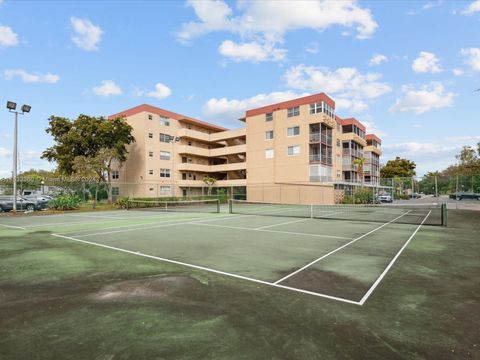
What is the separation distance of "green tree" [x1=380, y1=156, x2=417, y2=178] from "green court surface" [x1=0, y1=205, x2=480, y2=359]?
8054 cm

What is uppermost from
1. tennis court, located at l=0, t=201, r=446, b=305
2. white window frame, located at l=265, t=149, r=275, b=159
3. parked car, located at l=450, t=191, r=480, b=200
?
white window frame, located at l=265, t=149, r=275, b=159

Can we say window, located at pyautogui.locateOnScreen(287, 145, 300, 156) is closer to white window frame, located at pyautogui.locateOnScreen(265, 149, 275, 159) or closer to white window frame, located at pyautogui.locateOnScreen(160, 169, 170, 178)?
white window frame, located at pyautogui.locateOnScreen(265, 149, 275, 159)

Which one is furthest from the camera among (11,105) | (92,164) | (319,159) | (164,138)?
(164,138)

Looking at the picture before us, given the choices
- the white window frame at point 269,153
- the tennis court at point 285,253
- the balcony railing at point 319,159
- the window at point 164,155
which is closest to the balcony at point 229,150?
the white window frame at point 269,153

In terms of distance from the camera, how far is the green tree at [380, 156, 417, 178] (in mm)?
82250

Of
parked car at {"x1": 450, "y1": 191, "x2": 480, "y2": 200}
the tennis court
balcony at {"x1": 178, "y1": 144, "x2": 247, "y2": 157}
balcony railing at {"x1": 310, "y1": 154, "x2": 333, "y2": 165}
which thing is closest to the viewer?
the tennis court

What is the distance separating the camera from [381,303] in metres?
5.30

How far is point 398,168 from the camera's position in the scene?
8288cm

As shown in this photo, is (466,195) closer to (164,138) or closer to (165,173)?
(165,173)

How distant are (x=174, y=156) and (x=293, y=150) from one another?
823 inches

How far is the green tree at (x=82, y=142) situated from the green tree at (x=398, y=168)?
7187cm

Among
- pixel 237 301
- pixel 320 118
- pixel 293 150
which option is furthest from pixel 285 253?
pixel 293 150

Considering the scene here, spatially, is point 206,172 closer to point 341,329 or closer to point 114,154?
point 114,154

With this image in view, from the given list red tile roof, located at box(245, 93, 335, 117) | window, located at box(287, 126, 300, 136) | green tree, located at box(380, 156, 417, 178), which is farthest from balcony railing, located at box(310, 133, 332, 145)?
green tree, located at box(380, 156, 417, 178)
